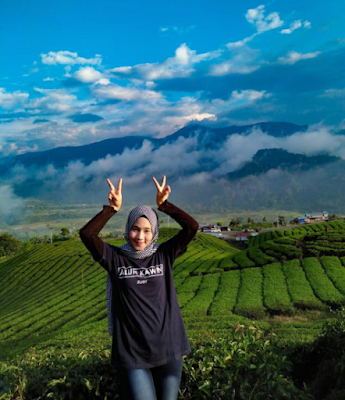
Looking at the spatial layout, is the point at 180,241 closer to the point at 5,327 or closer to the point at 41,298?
the point at 5,327

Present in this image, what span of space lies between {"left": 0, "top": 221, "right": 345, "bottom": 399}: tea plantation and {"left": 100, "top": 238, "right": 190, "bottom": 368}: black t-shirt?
353 inches

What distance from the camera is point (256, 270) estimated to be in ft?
86.4

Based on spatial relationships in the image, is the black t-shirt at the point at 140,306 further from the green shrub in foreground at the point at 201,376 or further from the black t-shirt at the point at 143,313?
the green shrub in foreground at the point at 201,376

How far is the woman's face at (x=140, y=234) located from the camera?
3355mm

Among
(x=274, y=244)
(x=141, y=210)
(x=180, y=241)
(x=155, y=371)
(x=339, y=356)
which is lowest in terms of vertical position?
(x=274, y=244)

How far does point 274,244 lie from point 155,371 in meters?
27.8

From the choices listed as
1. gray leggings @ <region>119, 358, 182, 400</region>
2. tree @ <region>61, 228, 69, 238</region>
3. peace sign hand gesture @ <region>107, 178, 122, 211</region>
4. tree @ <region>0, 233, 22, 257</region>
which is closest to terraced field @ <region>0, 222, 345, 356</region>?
gray leggings @ <region>119, 358, 182, 400</region>

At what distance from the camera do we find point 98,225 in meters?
3.41

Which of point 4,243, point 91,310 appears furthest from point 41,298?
point 4,243

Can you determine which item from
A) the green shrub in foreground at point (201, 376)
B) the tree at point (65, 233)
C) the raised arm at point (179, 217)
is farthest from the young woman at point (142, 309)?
the tree at point (65, 233)

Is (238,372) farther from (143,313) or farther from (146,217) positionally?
(146,217)

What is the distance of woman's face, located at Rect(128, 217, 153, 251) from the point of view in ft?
11.0

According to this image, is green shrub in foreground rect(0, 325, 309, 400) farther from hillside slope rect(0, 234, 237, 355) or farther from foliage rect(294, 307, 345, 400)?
hillside slope rect(0, 234, 237, 355)

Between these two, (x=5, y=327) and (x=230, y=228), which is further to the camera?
(x=230, y=228)
